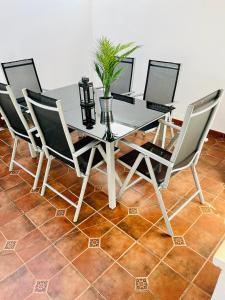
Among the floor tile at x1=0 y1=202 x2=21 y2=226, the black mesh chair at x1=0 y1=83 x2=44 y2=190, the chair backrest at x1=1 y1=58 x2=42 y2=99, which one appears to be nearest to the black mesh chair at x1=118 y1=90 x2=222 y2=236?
the black mesh chair at x1=0 y1=83 x2=44 y2=190

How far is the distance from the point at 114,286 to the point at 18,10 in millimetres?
3528

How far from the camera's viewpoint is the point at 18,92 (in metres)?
2.75

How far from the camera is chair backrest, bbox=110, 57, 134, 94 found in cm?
287

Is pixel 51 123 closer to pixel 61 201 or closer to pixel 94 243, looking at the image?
pixel 61 201

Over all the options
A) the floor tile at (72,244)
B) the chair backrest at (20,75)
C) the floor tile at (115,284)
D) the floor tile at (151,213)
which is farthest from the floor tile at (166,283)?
the chair backrest at (20,75)

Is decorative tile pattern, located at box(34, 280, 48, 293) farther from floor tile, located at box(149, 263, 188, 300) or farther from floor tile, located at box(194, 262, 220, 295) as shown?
floor tile, located at box(194, 262, 220, 295)

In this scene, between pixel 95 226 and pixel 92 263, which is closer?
pixel 92 263

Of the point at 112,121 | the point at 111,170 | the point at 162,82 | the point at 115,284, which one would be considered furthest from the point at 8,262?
the point at 162,82

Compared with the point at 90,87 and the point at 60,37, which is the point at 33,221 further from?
the point at 60,37

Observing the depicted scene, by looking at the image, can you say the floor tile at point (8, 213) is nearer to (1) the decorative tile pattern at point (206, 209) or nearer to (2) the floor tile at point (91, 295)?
(2) the floor tile at point (91, 295)

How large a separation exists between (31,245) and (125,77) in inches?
89.2

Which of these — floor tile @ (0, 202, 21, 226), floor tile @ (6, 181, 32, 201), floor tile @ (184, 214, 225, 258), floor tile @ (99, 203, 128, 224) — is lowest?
floor tile @ (6, 181, 32, 201)

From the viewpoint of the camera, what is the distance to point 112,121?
1.90m

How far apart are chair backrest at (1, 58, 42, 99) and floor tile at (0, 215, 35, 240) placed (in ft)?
5.13
